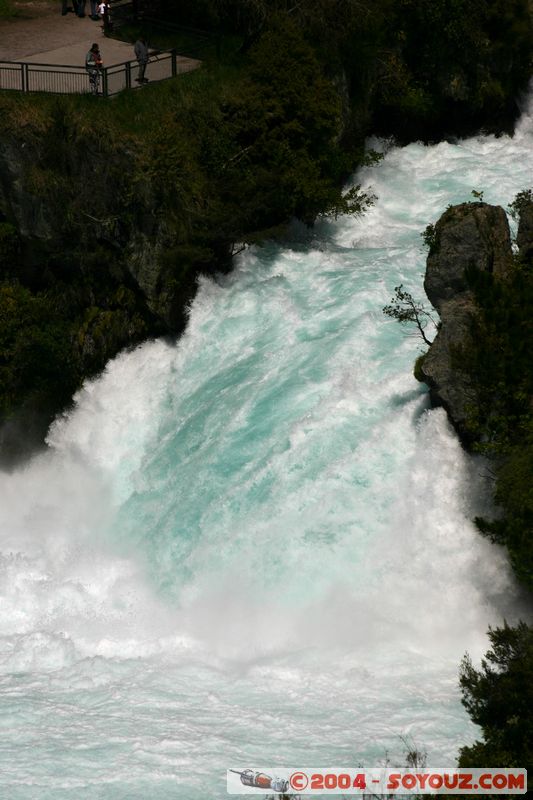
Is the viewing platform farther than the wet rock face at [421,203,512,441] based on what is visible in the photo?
Yes

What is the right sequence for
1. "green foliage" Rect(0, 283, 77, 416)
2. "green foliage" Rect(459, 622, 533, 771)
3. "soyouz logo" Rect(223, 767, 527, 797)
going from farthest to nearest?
"green foliage" Rect(0, 283, 77, 416)
"soyouz logo" Rect(223, 767, 527, 797)
"green foliage" Rect(459, 622, 533, 771)

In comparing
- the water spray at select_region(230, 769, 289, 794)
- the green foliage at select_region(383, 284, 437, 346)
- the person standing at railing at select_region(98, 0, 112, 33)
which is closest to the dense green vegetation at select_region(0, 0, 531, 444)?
the person standing at railing at select_region(98, 0, 112, 33)

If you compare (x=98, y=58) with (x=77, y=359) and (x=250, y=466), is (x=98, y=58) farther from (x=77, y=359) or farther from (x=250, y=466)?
(x=250, y=466)

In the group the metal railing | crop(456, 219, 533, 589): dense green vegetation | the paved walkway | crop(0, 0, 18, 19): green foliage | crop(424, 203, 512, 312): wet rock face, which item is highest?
crop(0, 0, 18, 19): green foliage

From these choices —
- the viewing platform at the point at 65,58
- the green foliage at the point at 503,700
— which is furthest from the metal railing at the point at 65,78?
the green foliage at the point at 503,700

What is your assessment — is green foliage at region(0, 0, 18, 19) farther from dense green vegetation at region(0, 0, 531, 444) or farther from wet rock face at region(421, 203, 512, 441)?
wet rock face at region(421, 203, 512, 441)

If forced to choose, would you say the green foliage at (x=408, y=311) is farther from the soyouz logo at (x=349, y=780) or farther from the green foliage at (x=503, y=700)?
the soyouz logo at (x=349, y=780)
